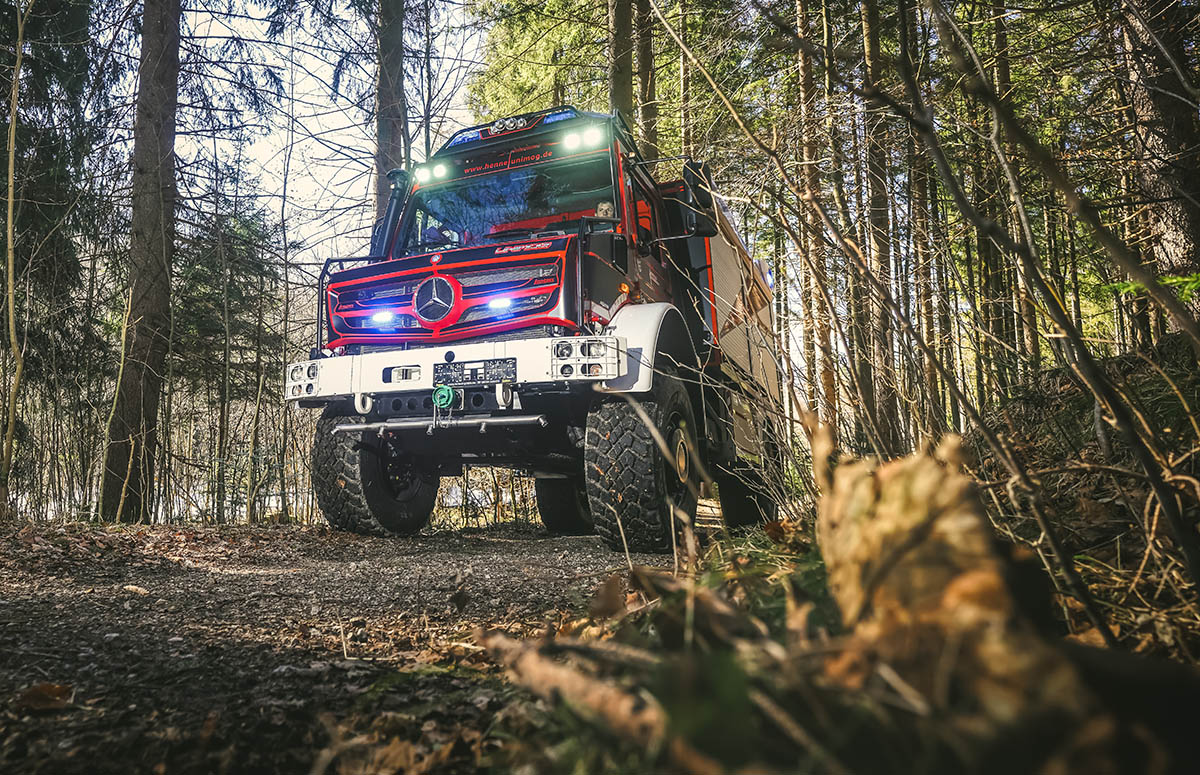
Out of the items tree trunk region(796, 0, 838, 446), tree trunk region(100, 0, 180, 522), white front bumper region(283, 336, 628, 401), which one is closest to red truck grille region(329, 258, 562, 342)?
white front bumper region(283, 336, 628, 401)

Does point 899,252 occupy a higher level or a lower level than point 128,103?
lower

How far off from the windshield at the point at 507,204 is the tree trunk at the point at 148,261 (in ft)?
13.5

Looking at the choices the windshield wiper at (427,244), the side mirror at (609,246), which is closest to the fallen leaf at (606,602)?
the side mirror at (609,246)

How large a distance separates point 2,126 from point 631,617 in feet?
35.2

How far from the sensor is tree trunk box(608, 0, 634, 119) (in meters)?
8.70

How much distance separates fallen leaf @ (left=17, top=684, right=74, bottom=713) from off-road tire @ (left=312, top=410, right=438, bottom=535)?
3483 millimetres

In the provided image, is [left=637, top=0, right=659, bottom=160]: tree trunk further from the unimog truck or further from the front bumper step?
the front bumper step

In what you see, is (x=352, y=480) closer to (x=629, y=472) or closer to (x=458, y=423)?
(x=458, y=423)

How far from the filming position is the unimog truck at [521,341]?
4129 millimetres

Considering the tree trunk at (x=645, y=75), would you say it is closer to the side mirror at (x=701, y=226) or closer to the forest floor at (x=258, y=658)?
the side mirror at (x=701, y=226)

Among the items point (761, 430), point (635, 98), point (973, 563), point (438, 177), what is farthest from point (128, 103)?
point (973, 563)

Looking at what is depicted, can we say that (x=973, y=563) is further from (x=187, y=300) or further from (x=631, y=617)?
(x=187, y=300)

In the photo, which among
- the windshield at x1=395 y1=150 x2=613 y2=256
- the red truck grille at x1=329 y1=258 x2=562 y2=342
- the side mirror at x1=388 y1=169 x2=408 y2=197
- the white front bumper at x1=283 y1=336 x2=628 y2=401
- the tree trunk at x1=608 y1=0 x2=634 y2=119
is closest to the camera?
the white front bumper at x1=283 y1=336 x2=628 y2=401

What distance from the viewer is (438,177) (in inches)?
225
